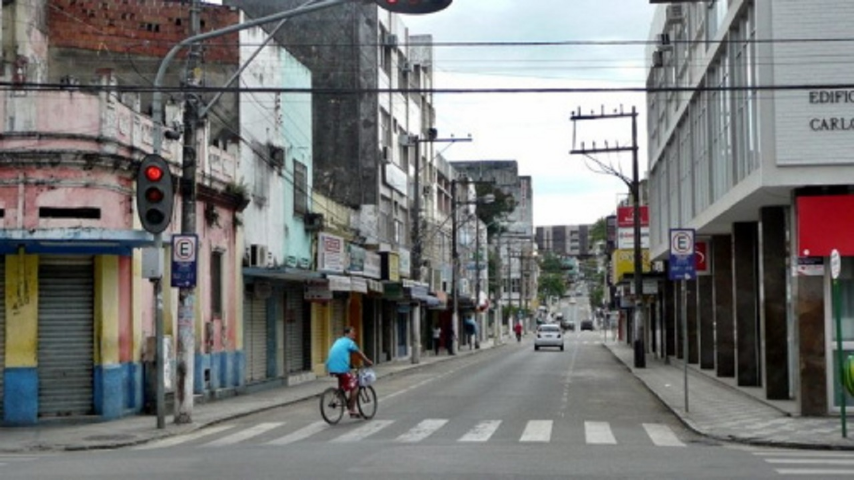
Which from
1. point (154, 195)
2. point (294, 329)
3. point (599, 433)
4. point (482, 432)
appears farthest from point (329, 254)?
point (599, 433)

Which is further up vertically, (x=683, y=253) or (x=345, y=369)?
(x=683, y=253)

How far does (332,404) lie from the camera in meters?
21.9

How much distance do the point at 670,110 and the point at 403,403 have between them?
67.4 ft

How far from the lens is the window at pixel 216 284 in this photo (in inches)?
1164

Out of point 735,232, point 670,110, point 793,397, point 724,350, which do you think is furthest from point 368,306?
point 793,397

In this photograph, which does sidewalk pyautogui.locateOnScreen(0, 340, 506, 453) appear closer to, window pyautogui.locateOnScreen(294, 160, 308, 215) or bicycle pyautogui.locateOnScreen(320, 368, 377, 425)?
bicycle pyautogui.locateOnScreen(320, 368, 377, 425)

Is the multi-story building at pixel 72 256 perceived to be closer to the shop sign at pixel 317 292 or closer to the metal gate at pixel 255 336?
the metal gate at pixel 255 336

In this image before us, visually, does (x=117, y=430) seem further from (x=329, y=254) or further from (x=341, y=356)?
(x=329, y=254)

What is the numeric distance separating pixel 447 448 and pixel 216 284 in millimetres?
14411

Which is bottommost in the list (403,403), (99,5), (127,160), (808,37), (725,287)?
(403,403)

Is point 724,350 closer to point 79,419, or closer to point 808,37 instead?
point 808,37

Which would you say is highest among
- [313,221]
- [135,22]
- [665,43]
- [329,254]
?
[665,43]

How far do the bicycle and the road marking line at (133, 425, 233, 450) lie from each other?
75.4 inches

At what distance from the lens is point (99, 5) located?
3391 centimetres
